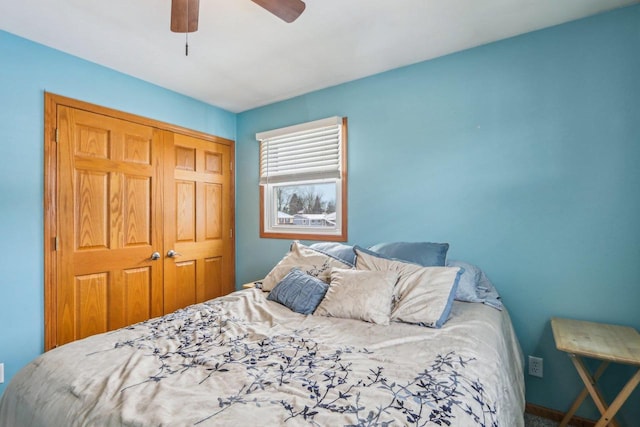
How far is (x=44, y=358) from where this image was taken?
1.24 meters

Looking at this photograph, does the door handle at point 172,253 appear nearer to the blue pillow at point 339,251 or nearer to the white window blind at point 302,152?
the white window blind at point 302,152

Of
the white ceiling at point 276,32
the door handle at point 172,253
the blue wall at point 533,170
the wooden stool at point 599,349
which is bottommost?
the wooden stool at point 599,349

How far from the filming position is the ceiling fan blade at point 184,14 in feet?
4.89

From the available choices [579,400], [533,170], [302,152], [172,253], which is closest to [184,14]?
[302,152]

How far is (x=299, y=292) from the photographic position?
1.94 m

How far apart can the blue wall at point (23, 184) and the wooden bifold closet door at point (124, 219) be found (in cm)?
6

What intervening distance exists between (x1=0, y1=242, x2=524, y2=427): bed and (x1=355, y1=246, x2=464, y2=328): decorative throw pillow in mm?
48

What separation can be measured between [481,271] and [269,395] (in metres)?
1.73

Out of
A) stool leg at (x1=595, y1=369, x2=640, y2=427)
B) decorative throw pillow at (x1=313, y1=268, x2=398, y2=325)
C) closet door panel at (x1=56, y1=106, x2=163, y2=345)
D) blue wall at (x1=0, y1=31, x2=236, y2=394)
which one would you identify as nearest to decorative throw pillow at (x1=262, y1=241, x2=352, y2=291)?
decorative throw pillow at (x1=313, y1=268, x2=398, y2=325)

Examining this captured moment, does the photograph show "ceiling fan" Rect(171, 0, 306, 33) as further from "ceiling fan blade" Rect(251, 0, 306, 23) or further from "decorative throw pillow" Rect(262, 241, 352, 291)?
"decorative throw pillow" Rect(262, 241, 352, 291)

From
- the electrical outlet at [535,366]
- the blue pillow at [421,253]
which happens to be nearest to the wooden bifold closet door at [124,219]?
the blue pillow at [421,253]

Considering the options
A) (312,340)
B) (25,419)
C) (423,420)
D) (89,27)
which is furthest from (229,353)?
(89,27)

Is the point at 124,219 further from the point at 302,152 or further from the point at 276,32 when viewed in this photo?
the point at 276,32

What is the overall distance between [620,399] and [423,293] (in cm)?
100
